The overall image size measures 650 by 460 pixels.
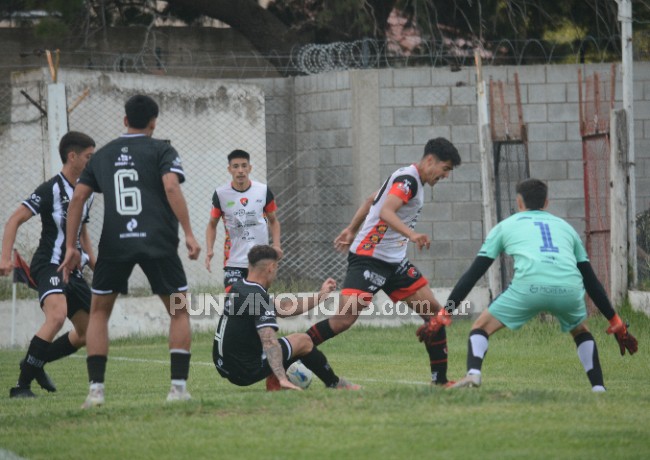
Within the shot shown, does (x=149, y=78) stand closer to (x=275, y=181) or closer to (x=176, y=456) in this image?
(x=275, y=181)

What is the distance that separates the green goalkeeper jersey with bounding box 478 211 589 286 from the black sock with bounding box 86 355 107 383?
2613mm

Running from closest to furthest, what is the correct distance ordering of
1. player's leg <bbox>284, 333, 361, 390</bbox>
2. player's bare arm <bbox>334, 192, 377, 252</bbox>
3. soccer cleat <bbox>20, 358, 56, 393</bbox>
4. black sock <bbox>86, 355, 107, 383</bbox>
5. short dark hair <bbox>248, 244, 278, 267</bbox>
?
black sock <bbox>86, 355, 107, 383</bbox> → short dark hair <bbox>248, 244, 278, 267</bbox> → player's leg <bbox>284, 333, 361, 390</bbox> → soccer cleat <bbox>20, 358, 56, 393</bbox> → player's bare arm <bbox>334, 192, 377, 252</bbox>

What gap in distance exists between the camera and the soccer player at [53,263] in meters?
9.41

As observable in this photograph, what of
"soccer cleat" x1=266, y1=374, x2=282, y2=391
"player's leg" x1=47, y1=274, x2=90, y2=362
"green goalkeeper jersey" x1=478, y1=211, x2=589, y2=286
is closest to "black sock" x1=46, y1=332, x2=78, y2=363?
"player's leg" x1=47, y1=274, x2=90, y2=362

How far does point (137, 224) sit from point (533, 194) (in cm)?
269

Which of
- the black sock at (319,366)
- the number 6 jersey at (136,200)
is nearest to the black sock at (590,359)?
the black sock at (319,366)

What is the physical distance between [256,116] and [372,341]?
160 inches

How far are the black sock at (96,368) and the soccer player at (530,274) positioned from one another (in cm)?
232

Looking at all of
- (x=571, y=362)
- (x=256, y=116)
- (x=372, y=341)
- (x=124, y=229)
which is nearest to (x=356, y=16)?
(x=256, y=116)

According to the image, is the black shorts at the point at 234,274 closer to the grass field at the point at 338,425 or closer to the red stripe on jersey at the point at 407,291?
the grass field at the point at 338,425

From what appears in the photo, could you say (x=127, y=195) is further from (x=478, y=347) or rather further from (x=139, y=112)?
(x=478, y=347)

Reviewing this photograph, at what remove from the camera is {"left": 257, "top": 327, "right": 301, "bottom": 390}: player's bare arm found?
326 inches

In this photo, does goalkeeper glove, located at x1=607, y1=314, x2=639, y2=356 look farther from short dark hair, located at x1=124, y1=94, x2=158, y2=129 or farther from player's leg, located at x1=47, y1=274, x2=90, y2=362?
player's leg, located at x1=47, y1=274, x2=90, y2=362

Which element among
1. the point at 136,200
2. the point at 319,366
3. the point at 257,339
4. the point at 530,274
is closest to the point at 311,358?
the point at 319,366
